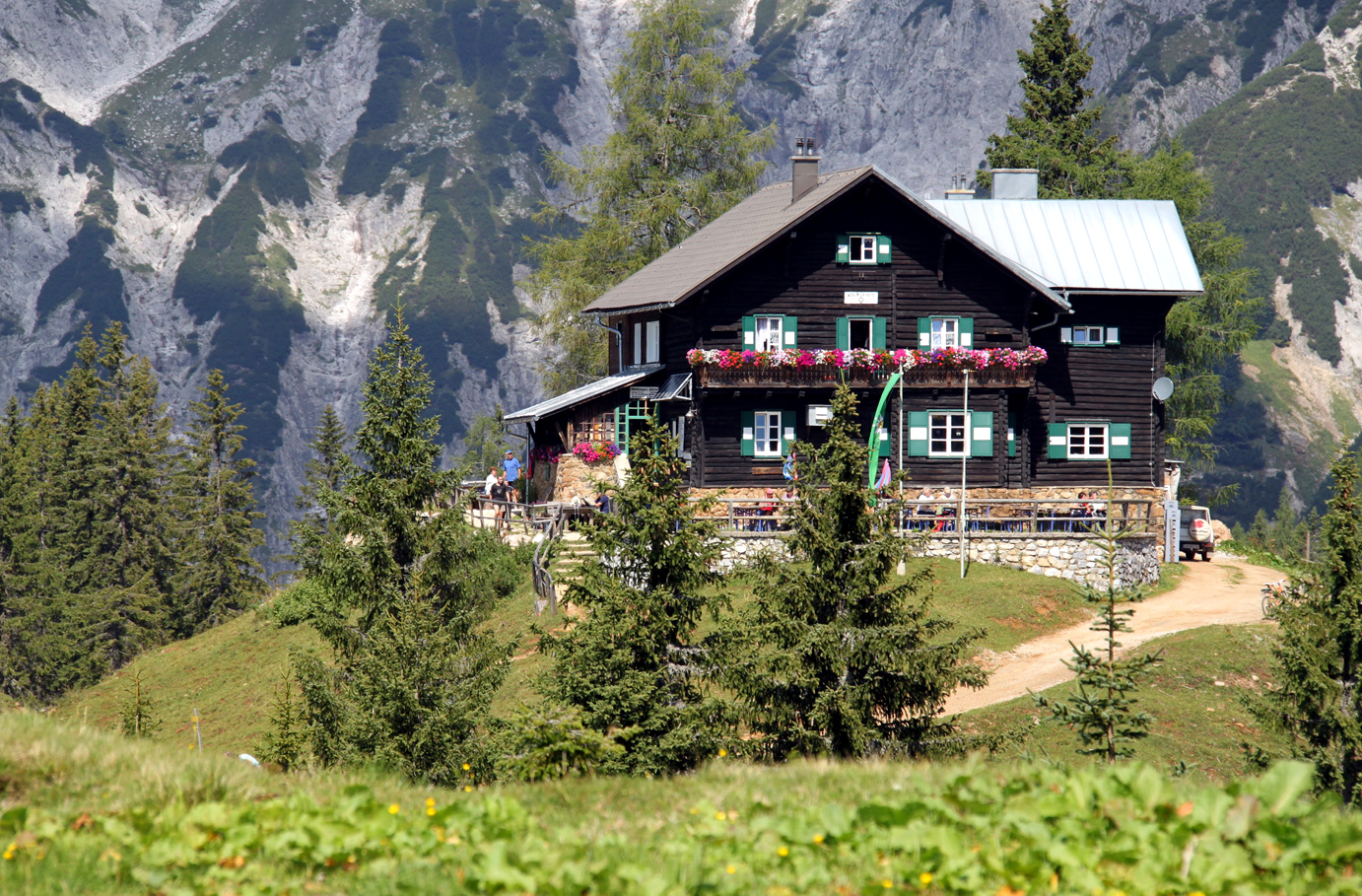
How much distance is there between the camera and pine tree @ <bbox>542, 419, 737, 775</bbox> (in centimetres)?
1507

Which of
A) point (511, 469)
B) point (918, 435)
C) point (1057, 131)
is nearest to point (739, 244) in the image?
point (918, 435)

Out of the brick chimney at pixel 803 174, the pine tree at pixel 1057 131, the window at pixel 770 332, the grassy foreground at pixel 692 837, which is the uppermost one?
the pine tree at pixel 1057 131

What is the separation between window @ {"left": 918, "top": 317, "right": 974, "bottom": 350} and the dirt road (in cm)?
874

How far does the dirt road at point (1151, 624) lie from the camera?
22.8 metres

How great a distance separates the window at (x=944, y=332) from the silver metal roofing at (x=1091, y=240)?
3.24 m

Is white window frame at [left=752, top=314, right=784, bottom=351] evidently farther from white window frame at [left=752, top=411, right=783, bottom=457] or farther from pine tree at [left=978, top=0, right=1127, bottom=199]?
pine tree at [left=978, top=0, right=1127, bottom=199]

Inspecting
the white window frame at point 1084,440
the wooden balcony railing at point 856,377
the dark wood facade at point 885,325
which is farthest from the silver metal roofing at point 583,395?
the white window frame at point 1084,440

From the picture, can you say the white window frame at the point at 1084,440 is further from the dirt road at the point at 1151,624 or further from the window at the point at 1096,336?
the dirt road at the point at 1151,624

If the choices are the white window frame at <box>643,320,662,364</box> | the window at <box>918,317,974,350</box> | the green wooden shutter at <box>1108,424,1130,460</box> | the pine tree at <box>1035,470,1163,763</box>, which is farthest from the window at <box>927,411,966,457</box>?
the pine tree at <box>1035,470,1163,763</box>

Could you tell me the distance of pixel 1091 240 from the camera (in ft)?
123

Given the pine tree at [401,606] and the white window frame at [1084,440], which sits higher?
the white window frame at [1084,440]

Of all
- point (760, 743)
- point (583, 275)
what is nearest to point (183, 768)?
point (760, 743)

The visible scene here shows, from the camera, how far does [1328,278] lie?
196 meters

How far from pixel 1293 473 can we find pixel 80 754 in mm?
187831
